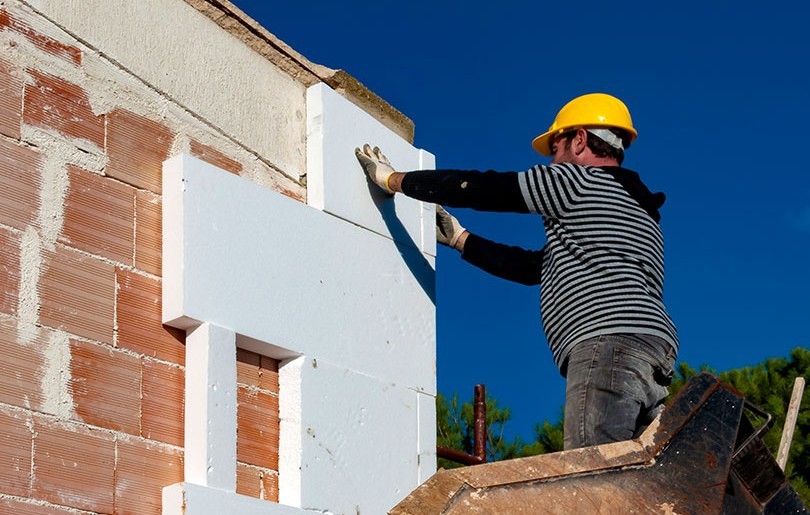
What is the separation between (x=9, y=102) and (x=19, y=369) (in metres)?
0.91

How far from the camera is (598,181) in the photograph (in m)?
5.63

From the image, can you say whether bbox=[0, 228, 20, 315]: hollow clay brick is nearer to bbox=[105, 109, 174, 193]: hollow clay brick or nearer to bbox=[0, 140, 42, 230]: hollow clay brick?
bbox=[0, 140, 42, 230]: hollow clay brick

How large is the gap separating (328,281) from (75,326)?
4.58 feet

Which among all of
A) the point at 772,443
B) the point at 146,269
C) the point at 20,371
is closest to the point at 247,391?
the point at 146,269

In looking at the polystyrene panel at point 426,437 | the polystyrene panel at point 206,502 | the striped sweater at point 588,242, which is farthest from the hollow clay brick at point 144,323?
the striped sweater at point 588,242

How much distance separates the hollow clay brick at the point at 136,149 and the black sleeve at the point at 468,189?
127 cm

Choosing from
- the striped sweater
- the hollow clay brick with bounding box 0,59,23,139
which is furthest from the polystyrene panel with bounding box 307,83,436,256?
the hollow clay brick with bounding box 0,59,23,139

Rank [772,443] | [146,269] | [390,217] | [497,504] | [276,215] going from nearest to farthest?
[497,504] → [146,269] → [276,215] → [390,217] → [772,443]

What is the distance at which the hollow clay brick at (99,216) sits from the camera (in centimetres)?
465

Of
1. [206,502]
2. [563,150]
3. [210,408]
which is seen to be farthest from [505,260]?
[206,502]

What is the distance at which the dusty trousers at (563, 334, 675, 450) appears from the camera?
512cm

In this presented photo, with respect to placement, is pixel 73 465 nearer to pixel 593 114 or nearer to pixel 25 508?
pixel 25 508

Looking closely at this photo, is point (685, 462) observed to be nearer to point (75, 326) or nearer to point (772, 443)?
point (75, 326)

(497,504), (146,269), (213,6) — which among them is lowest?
(497,504)
